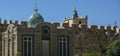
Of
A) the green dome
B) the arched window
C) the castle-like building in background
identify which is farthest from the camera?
the green dome

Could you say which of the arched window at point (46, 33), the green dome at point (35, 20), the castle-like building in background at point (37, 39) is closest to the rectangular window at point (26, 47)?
the castle-like building in background at point (37, 39)

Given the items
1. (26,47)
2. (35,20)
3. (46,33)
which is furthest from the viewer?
(35,20)

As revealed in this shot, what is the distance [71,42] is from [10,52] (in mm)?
7347

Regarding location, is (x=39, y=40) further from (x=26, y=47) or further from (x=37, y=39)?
(x=26, y=47)

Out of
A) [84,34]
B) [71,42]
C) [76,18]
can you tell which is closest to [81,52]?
[84,34]

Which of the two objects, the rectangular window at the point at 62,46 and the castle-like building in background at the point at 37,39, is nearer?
the castle-like building in background at the point at 37,39

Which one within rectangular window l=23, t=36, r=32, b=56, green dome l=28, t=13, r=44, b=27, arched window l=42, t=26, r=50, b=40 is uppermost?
green dome l=28, t=13, r=44, b=27

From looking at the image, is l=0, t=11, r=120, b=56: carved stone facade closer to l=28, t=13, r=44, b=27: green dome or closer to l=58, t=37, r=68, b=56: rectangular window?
l=58, t=37, r=68, b=56: rectangular window

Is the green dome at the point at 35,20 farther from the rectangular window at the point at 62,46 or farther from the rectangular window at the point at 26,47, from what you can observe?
the rectangular window at the point at 62,46

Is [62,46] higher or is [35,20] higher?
[35,20]

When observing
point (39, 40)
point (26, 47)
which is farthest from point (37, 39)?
point (26, 47)

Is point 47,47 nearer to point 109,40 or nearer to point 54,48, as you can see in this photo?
point 54,48

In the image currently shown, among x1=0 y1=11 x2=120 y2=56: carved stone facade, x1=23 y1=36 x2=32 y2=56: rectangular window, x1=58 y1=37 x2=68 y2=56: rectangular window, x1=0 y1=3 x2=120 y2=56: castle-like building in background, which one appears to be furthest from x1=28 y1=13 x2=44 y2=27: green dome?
x1=58 y1=37 x2=68 y2=56: rectangular window

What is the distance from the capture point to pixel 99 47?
60031 millimetres
